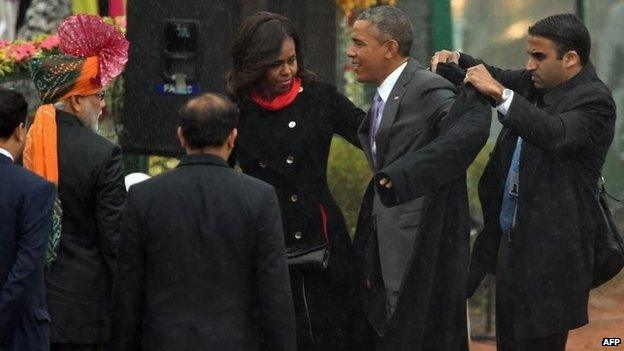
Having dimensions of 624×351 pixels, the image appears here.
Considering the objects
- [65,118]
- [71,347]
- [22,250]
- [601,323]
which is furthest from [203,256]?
[601,323]

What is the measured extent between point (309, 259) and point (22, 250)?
1.68 metres

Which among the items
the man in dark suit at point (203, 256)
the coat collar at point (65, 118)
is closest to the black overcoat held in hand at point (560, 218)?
the man in dark suit at point (203, 256)

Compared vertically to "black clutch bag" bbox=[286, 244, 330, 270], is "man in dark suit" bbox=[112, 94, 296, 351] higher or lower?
higher

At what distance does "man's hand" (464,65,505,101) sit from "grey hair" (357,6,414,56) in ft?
1.19

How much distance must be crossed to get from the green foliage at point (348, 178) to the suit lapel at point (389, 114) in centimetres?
333

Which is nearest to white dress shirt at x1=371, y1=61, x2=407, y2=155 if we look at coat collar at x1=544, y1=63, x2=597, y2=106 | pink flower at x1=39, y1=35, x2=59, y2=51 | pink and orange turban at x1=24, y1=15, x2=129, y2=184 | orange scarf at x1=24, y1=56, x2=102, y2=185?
coat collar at x1=544, y1=63, x2=597, y2=106

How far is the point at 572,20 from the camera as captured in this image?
7801 mm

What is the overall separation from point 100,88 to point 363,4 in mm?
4038

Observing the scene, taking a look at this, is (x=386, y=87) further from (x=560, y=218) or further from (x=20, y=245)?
(x=20, y=245)

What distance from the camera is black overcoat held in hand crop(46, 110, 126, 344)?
7.24 metres

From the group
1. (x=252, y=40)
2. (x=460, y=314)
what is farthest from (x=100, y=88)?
(x=460, y=314)

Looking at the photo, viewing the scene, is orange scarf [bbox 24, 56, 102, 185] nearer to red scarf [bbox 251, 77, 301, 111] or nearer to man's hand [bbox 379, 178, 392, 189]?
red scarf [bbox 251, 77, 301, 111]

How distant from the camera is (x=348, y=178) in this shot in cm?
Answer: 1113

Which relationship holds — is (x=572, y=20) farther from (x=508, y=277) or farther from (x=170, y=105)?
(x=170, y=105)
